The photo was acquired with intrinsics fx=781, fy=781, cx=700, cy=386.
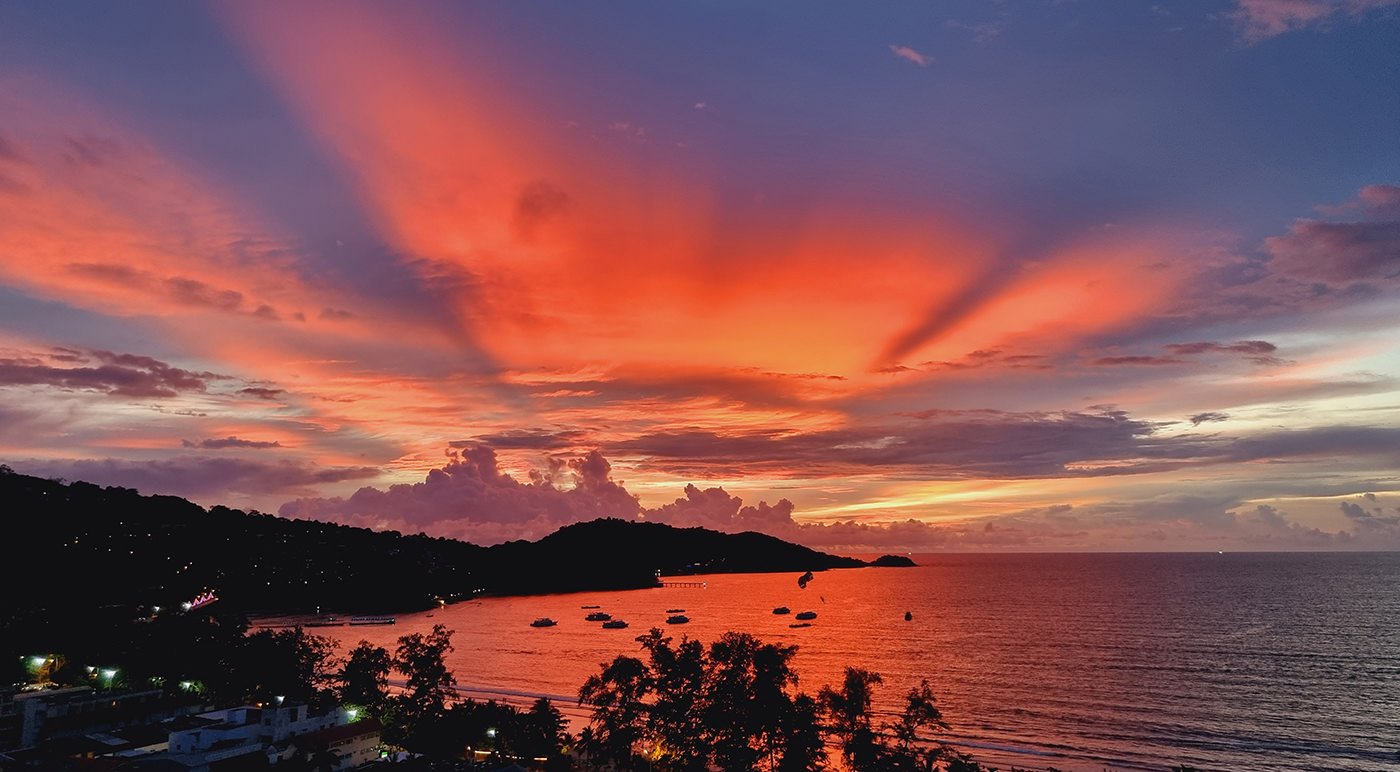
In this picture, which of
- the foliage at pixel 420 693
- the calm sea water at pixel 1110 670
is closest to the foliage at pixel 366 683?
the foliage at pixel 420 693

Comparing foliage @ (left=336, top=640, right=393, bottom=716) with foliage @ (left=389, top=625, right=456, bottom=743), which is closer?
foliage @ (left=389, top=625, right=456, bottom=743)

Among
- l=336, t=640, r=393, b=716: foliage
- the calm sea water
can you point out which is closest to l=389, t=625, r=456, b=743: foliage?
l=336, t=640, r=393, b=716: foliage

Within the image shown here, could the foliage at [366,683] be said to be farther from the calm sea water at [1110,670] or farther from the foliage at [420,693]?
the calm sea water at [1110,670]

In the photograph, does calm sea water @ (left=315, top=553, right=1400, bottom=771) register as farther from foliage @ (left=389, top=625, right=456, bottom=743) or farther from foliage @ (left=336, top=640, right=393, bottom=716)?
foliage @ (left=389, top=625, right=456, bottom=743)

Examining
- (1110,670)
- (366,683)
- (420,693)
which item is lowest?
(1110,670)

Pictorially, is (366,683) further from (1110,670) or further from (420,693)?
(1110,670)

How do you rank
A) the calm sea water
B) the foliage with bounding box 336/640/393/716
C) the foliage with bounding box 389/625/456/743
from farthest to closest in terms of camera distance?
1. the calm sea water
2. the foliage with bounding box 336/640/393/716
3. the foliage with bounding box 389/625/456/743

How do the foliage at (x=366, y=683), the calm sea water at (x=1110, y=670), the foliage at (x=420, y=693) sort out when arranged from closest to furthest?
1. the foliage at (x=420, y=693)
2. the foliage at (x=366, y=683)
3. the calm sea water at (x=1110, y=670)

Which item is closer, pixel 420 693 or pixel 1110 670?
pixel 420 693

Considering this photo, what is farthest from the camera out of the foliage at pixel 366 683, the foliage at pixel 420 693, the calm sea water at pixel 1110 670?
the calm sea water at pixel 1110 670

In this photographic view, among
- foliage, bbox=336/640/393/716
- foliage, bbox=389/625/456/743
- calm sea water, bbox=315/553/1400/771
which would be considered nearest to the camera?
foliage, bbox=389/625/456/743

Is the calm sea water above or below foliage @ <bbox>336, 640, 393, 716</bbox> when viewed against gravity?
below

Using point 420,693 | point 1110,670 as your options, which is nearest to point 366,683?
point 420,693

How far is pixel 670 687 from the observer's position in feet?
177
